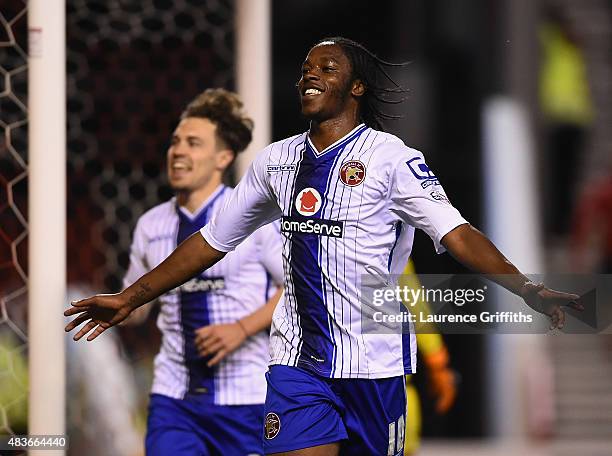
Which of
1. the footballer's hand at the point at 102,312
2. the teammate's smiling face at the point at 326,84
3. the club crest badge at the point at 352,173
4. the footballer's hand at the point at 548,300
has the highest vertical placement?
the teammate's smiling face at the point at 326,84

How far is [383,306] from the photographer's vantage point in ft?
14.2

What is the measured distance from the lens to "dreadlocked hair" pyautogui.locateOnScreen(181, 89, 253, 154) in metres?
5.52

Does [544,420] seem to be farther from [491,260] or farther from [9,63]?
[491,260]

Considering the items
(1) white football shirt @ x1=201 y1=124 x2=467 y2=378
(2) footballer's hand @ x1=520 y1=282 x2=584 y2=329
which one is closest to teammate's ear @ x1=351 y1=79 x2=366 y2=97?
(1) white football shirt @ x1=201 y1=124 x2=467 y2=378

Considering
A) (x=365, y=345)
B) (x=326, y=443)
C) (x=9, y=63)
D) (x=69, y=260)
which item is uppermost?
(x=9, y=63)

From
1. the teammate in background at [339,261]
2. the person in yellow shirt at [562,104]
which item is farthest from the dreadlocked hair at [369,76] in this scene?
the person in yellow shirt at [562,104]

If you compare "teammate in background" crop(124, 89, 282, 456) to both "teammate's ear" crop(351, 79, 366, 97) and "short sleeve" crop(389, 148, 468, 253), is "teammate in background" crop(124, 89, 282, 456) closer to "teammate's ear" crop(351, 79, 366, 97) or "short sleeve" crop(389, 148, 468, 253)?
"teammate's ear" crop(351, 79, 366, 97)

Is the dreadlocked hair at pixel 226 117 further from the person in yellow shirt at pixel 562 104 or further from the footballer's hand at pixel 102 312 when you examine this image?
the person in yellow shirt at pixel 562 104

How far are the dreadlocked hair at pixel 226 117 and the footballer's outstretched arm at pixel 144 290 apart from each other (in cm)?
105

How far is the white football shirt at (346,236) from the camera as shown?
423 cm

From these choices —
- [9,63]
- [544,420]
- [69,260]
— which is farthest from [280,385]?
[544,420]

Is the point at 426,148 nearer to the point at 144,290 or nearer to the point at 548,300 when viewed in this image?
the point at 144,290

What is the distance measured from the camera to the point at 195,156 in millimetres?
5441

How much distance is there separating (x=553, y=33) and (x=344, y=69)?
8.84 metres
